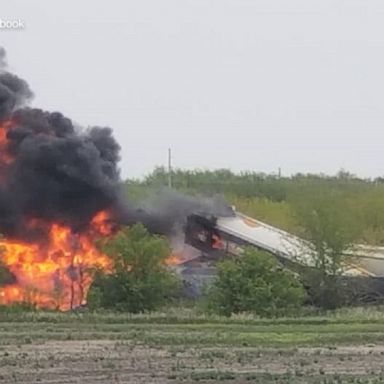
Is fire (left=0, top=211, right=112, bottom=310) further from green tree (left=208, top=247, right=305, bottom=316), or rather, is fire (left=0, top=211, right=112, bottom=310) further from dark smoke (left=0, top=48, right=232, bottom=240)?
green tree (left=208, top=247, right=305, bottom=316)

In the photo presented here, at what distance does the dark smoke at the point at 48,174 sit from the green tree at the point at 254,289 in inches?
481

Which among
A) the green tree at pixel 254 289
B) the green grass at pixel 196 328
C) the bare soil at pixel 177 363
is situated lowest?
the bare soil at pixel 177 363

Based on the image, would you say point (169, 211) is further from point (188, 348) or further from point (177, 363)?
point (177, 363)

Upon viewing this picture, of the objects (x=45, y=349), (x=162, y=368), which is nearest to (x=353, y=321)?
(x=45, y=349)

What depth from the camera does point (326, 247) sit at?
62344 millimetres

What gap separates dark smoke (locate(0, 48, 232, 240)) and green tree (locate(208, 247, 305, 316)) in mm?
12205

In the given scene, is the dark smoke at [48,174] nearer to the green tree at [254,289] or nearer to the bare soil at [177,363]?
the green tree at [254,289]

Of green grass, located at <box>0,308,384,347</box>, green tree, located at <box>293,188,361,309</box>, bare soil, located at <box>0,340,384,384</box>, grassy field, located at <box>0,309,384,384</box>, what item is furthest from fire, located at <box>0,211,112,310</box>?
bare soil, located at <box>0,340,384,384</box>

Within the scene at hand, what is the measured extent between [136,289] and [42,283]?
941 centimetres

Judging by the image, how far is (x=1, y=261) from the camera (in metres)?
60.6

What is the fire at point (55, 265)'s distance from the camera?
6109 cm

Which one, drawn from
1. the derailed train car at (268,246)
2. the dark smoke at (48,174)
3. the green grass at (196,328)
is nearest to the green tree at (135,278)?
the green grass at (196,328)

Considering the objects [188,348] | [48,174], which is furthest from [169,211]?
[188,348]

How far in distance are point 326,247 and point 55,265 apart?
15426 mm
